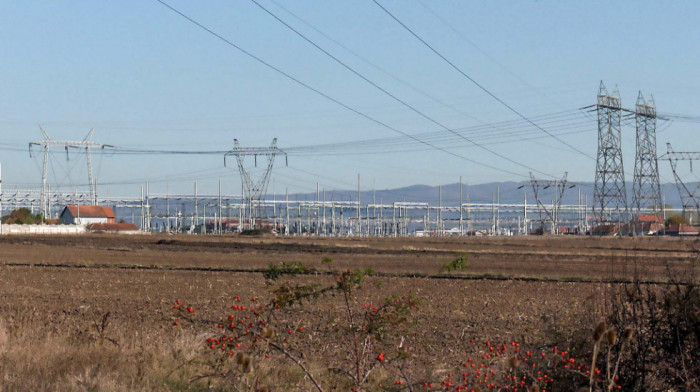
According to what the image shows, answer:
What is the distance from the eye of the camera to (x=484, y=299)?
20172 mm

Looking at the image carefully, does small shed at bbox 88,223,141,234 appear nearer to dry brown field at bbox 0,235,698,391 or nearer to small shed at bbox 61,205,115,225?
small shed at bbox 61,205,115,225

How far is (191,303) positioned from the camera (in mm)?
18125

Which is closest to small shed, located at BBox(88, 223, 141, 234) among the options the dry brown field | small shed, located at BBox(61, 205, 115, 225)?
small shed, located at BBox(61, 205, 115, 225)

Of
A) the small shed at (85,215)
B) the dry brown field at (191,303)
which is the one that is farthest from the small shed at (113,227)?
the dry brown field at (191,303)

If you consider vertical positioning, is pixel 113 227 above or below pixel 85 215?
below

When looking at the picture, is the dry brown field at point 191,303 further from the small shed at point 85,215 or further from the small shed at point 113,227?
the small shed at point 85,215

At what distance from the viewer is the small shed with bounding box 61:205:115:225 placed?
124812mm

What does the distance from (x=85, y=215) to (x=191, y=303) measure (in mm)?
113559

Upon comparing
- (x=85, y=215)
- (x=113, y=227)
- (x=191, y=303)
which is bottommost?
(x=191, y=303)

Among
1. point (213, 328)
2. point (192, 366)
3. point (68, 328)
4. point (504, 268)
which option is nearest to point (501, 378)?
point (192, 366)

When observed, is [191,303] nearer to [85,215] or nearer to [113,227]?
[113,227]

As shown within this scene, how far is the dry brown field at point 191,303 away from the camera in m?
8.32

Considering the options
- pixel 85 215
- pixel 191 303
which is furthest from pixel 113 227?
pixel 191 303

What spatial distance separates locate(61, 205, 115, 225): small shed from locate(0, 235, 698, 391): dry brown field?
89992 millimetres
